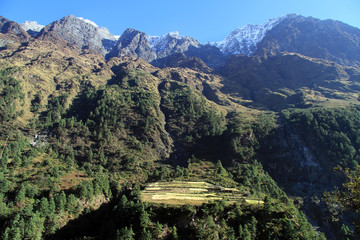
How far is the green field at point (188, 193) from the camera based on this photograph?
91062mm

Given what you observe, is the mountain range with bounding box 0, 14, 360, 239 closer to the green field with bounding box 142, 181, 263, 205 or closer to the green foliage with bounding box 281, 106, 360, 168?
the green foliage with bounding box 281, 106, 360, 168

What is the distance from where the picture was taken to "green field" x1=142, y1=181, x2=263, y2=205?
91062 millimetres

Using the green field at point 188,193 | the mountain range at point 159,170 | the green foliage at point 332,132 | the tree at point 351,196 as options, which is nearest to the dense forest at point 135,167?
the mountain range at point 159,170

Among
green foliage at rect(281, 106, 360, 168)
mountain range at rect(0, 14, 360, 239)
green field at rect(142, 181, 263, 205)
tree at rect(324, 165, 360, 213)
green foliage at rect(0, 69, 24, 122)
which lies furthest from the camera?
green foliage at rect(0, 69, 24, 122)

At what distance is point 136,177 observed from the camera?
A: 129m

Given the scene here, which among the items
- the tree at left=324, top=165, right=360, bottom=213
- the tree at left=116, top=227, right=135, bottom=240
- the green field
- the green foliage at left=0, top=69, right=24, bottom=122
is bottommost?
the tree at left=116, top=227, right=135, bottom=240

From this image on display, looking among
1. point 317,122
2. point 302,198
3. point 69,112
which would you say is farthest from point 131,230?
point 317,122

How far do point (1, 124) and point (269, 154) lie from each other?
18822cm

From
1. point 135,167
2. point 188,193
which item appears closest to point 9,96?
point 135,167

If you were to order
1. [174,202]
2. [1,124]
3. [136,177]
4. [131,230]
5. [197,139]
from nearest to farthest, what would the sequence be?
[131,230]
[174,202]
[136,177]
[1,124]
[197,139]

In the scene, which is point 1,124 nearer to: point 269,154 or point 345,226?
point 269,154

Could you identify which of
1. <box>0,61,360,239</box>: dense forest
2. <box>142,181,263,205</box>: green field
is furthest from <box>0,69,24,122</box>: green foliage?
<box>142,181,263,205</box>: green field

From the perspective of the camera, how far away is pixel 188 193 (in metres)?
101

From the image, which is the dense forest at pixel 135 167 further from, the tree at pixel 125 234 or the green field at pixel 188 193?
the green field at pixel 188 193
